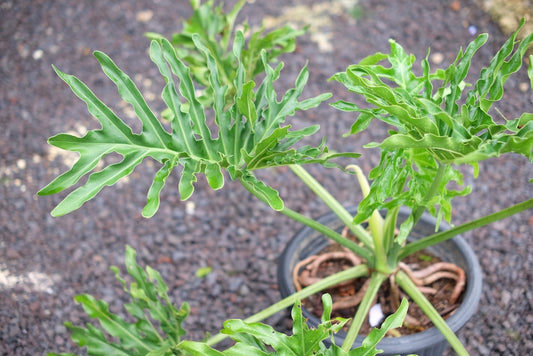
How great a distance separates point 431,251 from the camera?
1.86m

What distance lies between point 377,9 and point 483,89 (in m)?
2.02

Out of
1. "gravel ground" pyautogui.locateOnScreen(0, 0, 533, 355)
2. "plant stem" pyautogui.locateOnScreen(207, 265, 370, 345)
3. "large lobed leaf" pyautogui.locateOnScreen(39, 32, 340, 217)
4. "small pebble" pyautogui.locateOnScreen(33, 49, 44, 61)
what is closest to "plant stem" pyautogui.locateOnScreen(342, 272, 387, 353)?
"plant stem" pyautogui.locateOnScreen(207, 265, 370, 345)

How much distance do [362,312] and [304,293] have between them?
160mm

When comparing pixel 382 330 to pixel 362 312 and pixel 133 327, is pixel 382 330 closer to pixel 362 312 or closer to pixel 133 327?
pixel 362 312

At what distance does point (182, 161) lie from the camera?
1247 millimetres

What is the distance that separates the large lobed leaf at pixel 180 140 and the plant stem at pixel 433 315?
1.62 feet

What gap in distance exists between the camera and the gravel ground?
2.07 m

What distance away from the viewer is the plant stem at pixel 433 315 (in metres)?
1.34

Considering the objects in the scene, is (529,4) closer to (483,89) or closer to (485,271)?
(485,271)

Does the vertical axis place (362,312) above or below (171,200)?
below

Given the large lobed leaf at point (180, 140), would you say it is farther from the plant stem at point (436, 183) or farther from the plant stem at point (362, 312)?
the plant stem at point (362, 312)

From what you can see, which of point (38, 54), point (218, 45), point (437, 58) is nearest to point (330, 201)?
point (218, 45)

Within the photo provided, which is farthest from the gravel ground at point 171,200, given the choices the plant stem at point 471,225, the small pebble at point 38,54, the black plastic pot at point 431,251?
the plant stem at point 471,225

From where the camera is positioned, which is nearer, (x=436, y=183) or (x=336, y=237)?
(x=436, y=183)
